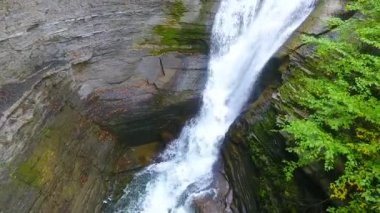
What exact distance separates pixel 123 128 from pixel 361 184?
21.5 feet

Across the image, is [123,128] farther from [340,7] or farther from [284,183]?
[340,7]

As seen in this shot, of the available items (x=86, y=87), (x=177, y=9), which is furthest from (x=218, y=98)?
(x=86, y=87)

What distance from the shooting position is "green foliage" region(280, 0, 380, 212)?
4.90 metres

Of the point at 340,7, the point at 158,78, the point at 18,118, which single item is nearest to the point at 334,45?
the point at 340,7

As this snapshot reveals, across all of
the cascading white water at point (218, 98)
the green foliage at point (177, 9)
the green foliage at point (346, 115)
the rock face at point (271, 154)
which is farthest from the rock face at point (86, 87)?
the green foliage at point (346, 115)

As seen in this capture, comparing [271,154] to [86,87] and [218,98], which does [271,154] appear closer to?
[218,98]

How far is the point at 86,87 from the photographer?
846cm

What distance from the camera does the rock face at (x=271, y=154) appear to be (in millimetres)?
6242

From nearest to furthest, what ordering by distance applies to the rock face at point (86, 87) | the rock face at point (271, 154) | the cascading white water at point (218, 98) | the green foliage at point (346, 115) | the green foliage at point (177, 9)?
the green foliage at point (346, 115) → the rock face at point (271, 154) → the rock face at point (86, 87) → the cascading white water at point (218, 98) → the green foliage at point (177, 9)

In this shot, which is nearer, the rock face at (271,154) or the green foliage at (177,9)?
the rock face at (271,154)

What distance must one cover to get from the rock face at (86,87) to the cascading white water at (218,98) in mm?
456

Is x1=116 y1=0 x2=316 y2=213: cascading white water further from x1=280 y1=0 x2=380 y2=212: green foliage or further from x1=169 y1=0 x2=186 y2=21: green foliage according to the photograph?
x1=280 y1=0 x2=380 y2=212: green foliage

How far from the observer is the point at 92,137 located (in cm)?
890

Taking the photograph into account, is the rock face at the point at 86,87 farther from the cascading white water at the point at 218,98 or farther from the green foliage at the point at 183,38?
the cascading white water at the point at 218,98
